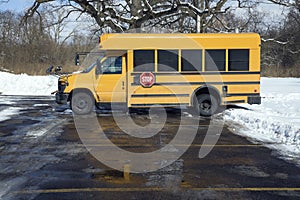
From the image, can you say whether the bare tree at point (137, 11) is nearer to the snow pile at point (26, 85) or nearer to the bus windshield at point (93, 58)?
the snow pile at point (26, 85)

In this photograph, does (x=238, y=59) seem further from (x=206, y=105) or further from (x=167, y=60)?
(x=167, y=60)

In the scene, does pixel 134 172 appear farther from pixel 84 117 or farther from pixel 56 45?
pixel 56 45

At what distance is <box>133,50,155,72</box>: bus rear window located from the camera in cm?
1346

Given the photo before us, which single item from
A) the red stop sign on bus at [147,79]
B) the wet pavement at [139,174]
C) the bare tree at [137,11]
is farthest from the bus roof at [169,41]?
the bare tree at [137,11]

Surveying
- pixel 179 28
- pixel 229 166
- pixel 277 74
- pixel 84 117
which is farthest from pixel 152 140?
pixel 277 74

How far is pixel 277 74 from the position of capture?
44750 mm

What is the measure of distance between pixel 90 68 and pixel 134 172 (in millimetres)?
7809

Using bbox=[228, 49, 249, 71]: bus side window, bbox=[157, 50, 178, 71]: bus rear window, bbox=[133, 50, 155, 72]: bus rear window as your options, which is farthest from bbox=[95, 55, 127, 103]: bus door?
bbox=[228, 49, 249, 71]: bus side window

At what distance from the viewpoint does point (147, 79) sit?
1343 centimetres

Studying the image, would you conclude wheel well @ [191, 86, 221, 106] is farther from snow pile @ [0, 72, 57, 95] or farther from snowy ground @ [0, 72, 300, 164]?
snow pile @ [0, 72, 57, 95]

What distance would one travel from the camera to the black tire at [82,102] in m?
14.0

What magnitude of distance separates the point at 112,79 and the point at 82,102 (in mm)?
1442

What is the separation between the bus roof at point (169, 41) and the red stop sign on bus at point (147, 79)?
951 mm

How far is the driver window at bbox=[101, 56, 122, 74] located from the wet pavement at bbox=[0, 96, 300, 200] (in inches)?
147
